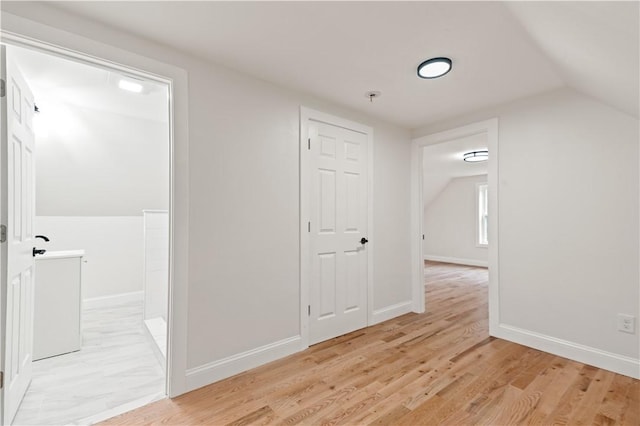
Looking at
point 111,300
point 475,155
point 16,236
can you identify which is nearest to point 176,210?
point 16,236

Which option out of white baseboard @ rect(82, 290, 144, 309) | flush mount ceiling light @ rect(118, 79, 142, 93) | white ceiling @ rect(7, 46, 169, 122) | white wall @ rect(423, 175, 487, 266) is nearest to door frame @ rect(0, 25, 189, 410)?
white ceiling @ rect(7, 46, 169, 122)

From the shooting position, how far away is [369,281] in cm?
329

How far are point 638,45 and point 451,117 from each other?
83.1 inches

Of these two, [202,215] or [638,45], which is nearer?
[638,45]

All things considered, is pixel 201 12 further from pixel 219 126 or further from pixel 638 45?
pixel 638 45

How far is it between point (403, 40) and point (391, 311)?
2.86 meters

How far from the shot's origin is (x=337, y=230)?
302 centimetres

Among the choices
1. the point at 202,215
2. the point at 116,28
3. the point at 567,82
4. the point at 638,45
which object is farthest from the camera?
the point at 567,82

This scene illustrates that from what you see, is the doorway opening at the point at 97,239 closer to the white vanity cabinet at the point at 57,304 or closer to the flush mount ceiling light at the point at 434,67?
the white vanity cabinet at the point at 57,304

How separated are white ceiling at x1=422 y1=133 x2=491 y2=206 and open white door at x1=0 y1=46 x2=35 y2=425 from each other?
13.4 feet

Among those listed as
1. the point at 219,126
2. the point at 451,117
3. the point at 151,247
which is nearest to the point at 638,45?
the point at 451,117

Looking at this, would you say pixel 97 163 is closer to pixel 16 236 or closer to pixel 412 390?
pixel 16 236

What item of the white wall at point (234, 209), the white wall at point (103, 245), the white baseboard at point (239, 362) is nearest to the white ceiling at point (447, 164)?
the white wall at point (234, 209)

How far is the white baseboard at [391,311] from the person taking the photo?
3.36m
